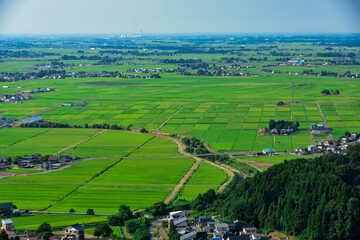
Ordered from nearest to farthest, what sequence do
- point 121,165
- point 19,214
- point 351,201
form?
1. point 351,201
2. point 19,214
3. point 121,165

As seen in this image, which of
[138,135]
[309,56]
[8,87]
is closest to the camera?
[138,135]

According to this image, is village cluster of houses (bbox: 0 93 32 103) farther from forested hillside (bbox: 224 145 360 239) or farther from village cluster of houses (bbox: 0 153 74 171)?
forested hillside (bbox: 224 145 360 239)

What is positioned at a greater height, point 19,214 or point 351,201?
point 351,201

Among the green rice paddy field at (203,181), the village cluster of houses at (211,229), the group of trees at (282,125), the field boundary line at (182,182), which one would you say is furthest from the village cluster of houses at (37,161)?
the group of trees at (282,125)

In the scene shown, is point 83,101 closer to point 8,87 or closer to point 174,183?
point 8,87

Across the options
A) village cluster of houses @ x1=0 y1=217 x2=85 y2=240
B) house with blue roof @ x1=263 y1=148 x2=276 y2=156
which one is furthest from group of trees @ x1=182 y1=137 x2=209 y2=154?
village cluster of houses @ x1=0 y1=217 x2=85 y2=240

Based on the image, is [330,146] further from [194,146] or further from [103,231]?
[103,231]

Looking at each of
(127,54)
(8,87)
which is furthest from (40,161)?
(127,54)

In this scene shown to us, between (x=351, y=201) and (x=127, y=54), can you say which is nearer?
(x=351, y=201)
